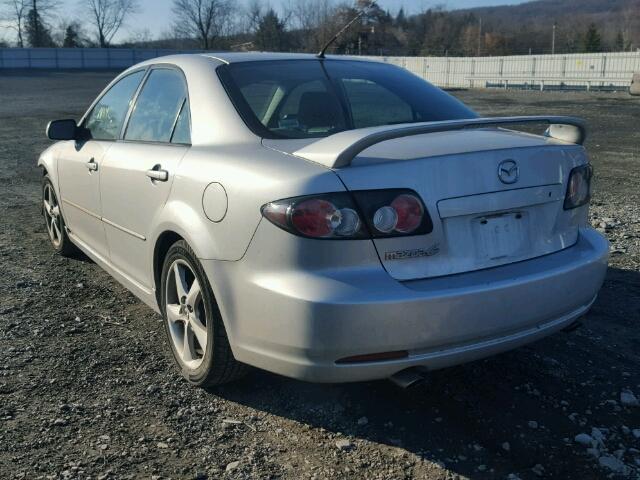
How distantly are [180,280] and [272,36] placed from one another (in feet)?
219

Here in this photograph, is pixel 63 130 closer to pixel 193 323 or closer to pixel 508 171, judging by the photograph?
pixel 193 323

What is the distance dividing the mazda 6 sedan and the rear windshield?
1 centimetres

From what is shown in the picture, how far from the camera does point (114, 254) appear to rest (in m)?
Answer: 4.32

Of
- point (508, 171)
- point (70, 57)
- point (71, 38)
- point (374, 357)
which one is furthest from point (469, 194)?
point (71, 38)

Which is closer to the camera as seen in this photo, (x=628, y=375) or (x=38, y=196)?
(x=628, y=375)

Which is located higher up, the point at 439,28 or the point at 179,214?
the point at 439,28

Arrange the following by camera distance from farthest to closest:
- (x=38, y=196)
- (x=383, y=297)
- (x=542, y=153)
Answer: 1. (x=38, y=196)
2. (x=542, y=153)
3. (x=383, y=297)

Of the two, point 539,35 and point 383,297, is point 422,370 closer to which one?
point 383,297

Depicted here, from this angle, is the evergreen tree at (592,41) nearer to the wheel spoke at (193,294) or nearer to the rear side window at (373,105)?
the rear side window at (373,105)

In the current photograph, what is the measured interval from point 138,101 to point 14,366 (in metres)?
1.73

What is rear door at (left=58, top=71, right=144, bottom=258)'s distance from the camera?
175 inches

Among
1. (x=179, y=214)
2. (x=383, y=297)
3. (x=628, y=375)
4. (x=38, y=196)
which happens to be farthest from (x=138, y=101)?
(x=38, y=196)

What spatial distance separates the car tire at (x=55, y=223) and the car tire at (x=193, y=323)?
2382 millimetres

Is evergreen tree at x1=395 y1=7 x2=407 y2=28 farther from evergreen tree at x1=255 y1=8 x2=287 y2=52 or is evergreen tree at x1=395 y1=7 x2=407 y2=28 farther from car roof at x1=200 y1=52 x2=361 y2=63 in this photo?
car roof at x1=200 y1=52 x2=361 y2=63
